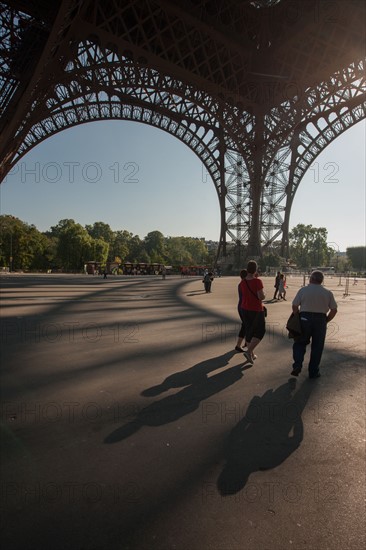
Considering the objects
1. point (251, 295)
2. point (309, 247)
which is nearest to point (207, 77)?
point (251, 295)

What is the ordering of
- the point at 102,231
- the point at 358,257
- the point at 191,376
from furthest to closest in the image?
1. the point at 358,257
2. the point at 102,231
3. the point at 191,376

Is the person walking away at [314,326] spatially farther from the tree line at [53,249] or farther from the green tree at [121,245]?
the green tree at [121,245]

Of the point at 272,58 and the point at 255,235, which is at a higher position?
the point at 272,58

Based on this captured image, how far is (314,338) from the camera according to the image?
199 inches

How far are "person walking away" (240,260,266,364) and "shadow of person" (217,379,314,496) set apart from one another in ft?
Answer: 4.27

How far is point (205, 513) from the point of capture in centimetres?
220

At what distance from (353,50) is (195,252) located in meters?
92.3

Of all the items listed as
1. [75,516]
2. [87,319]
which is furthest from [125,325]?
[75,516]

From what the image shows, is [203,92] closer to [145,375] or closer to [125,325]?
[125,325]

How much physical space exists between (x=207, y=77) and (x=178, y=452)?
100ft

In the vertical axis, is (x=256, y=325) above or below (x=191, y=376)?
above

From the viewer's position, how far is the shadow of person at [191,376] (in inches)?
170

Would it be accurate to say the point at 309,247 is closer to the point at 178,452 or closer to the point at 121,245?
the point at 121,245

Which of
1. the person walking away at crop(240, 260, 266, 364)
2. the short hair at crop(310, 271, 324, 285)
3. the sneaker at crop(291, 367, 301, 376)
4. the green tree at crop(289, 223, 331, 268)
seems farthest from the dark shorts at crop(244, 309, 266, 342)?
the green tree at crop(289, 223, 331, 268)
